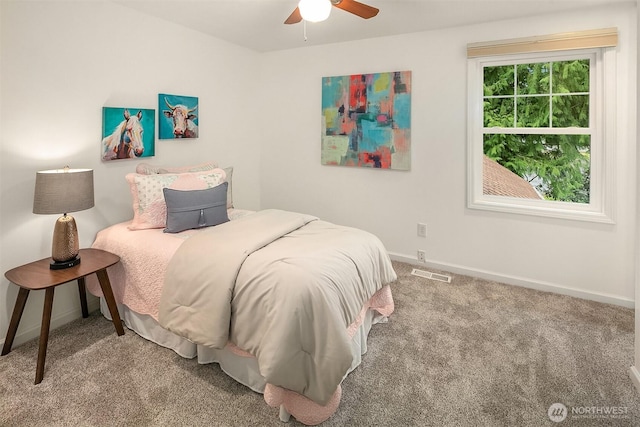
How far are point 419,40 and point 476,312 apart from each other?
2.55 m

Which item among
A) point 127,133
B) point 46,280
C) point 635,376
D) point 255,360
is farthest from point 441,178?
point 46,280

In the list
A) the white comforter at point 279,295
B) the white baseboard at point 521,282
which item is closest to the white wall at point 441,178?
the white baseboard at point 521,282

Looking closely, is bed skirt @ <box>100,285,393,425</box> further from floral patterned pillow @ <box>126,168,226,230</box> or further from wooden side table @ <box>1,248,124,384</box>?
floral patterned pillow @ <box>126,168,226,230</box>

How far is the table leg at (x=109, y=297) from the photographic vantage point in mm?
2260

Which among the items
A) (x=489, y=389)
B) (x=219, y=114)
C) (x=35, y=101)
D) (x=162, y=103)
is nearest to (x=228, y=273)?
(x=489, y=389)

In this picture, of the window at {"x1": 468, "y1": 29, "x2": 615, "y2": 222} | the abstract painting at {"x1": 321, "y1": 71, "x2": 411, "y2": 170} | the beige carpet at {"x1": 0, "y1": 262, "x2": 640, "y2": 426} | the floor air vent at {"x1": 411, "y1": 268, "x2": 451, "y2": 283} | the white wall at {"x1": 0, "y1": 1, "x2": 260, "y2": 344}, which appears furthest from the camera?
the abstract painting at {"x1": 321, "y1": 71, "x2": 411, "y2": 170}

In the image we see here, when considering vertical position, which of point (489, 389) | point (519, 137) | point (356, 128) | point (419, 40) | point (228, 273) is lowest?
point (489, 389)

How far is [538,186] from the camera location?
3.20 meters

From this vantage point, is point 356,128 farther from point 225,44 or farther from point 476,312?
point 476,312

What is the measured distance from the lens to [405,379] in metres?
1.95

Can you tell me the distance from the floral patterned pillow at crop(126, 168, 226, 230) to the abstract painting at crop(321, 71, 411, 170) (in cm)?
176

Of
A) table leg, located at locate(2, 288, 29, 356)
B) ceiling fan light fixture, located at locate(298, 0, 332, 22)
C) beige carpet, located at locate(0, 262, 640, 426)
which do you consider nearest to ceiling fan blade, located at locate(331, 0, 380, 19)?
ceiling fan light fixture, located at locate(298, 0, 332, 22)

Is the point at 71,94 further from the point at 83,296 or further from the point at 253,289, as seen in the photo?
the point at 253,289

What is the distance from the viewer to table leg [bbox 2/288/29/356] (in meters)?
2.09
